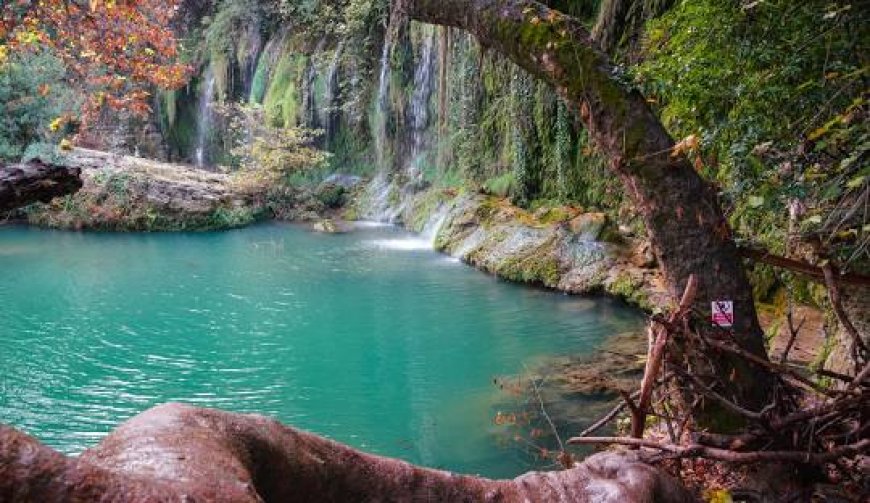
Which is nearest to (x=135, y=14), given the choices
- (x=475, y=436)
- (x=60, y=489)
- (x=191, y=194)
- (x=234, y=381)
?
(x=234, y=381)

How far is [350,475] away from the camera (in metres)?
2.12

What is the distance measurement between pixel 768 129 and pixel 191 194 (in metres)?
16.6

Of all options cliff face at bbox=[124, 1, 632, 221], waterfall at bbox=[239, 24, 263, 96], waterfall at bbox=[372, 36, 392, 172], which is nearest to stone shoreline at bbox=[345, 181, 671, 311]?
cliff face at bbox=[124, 1, 632, 221]

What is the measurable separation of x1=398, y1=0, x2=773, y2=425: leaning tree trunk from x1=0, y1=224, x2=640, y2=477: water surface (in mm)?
2537

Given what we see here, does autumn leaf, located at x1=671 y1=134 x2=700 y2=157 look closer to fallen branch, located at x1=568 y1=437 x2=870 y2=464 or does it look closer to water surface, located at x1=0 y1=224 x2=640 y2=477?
fallen branch, located at x1=568 y1=437 x2=870 y2=464

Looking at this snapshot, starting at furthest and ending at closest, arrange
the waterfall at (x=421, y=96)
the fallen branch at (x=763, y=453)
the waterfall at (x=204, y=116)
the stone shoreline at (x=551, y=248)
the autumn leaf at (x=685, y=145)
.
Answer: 1. the waterfall at (x=204, y=116)
2. the waterfall at (x=421, y=96)
3. the stone shoreline at (x=551, y=248)
4. the autumn leaf at (x=685, y=145)
5. the fallen branch at (x=763, y=453)

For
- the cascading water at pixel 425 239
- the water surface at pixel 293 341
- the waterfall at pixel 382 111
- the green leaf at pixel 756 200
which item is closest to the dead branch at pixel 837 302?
the green leaf at pixel 756 200

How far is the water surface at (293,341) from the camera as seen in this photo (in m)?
6.14

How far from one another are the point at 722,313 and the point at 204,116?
23850 millimetres

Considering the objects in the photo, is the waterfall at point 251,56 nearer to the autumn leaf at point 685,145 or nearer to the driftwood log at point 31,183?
the autumn leaf at point 685,145

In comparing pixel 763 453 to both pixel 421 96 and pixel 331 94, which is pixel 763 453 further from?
pixel 331 94

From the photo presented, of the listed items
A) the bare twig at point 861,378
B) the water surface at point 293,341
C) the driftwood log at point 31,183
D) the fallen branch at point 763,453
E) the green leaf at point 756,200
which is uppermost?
the green leaf at point 756,200

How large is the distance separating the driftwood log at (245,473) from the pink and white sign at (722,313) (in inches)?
30.1

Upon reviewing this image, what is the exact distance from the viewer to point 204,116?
2422cm
